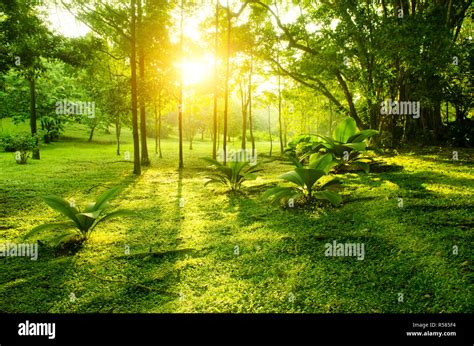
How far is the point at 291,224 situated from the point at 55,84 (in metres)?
28.5

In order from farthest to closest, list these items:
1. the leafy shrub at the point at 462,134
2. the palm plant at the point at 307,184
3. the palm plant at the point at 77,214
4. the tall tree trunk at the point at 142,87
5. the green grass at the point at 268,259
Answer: the tall tree trunk at the point at 142,87 → the leafy shrub at the point at 462,134 → the palm plant at the point at 307,184 → the palm plant at the point at 77,214 → the green grass at the point at 268,259

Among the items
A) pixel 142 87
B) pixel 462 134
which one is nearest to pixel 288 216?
pixel 462 134

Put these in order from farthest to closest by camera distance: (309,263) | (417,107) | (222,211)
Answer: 1. (417,107)
2. (222,211)
3. (309,263)

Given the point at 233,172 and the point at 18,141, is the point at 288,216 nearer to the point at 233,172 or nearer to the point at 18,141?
the point at 233,172

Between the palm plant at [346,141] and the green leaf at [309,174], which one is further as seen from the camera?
the palm plant at [346,141]

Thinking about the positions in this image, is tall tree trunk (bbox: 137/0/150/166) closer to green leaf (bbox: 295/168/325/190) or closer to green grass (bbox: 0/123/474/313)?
green grass (bbox: 0/123/474/313)

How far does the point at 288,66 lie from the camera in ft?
59.9

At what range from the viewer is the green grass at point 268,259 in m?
2.97

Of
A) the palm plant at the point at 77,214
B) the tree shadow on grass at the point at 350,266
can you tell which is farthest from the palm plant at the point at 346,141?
the palm plant at the point at 77,214

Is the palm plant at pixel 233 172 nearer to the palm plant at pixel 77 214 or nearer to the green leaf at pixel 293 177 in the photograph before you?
the green leaf at pixel 293 177

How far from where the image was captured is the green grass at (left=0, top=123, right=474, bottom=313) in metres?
2.97

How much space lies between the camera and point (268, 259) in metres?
3.93
